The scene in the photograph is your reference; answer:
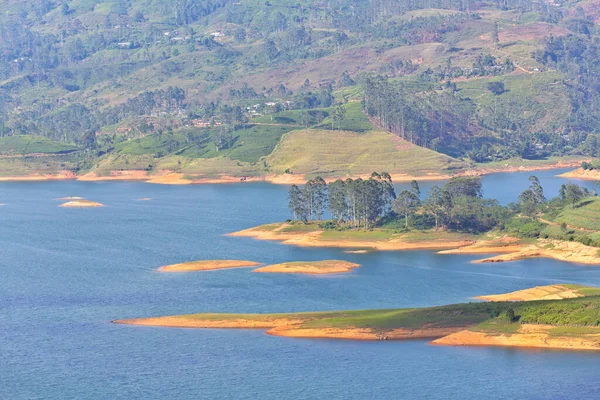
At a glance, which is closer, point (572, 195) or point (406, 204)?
point (406, 204)

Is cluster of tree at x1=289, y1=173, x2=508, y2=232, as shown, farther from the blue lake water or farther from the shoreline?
the shoreline

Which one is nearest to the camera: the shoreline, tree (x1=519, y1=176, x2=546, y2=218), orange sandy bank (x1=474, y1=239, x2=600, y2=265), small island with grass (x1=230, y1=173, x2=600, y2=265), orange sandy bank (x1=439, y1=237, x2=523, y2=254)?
the shoreline

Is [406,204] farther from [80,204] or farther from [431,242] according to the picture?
[80,204]

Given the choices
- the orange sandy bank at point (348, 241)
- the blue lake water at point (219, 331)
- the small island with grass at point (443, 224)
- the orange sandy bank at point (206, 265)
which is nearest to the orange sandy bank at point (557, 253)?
the small island with grass at point (443, 224)

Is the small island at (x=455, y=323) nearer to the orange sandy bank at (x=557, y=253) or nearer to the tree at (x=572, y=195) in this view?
the orange sandy bank at (x=557, y=253)

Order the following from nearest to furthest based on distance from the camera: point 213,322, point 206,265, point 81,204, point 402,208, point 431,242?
1. point 213,322
2. point 206,265
3. point 431,242
4. point 402,208
5. point 81,204

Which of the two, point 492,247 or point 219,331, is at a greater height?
point 492,247

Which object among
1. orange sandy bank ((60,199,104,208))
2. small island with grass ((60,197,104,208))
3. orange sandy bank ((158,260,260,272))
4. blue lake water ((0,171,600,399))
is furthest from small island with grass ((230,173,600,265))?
orange sandy bank ((60,199,104,208))

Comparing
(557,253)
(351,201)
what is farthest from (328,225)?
(557,253)
